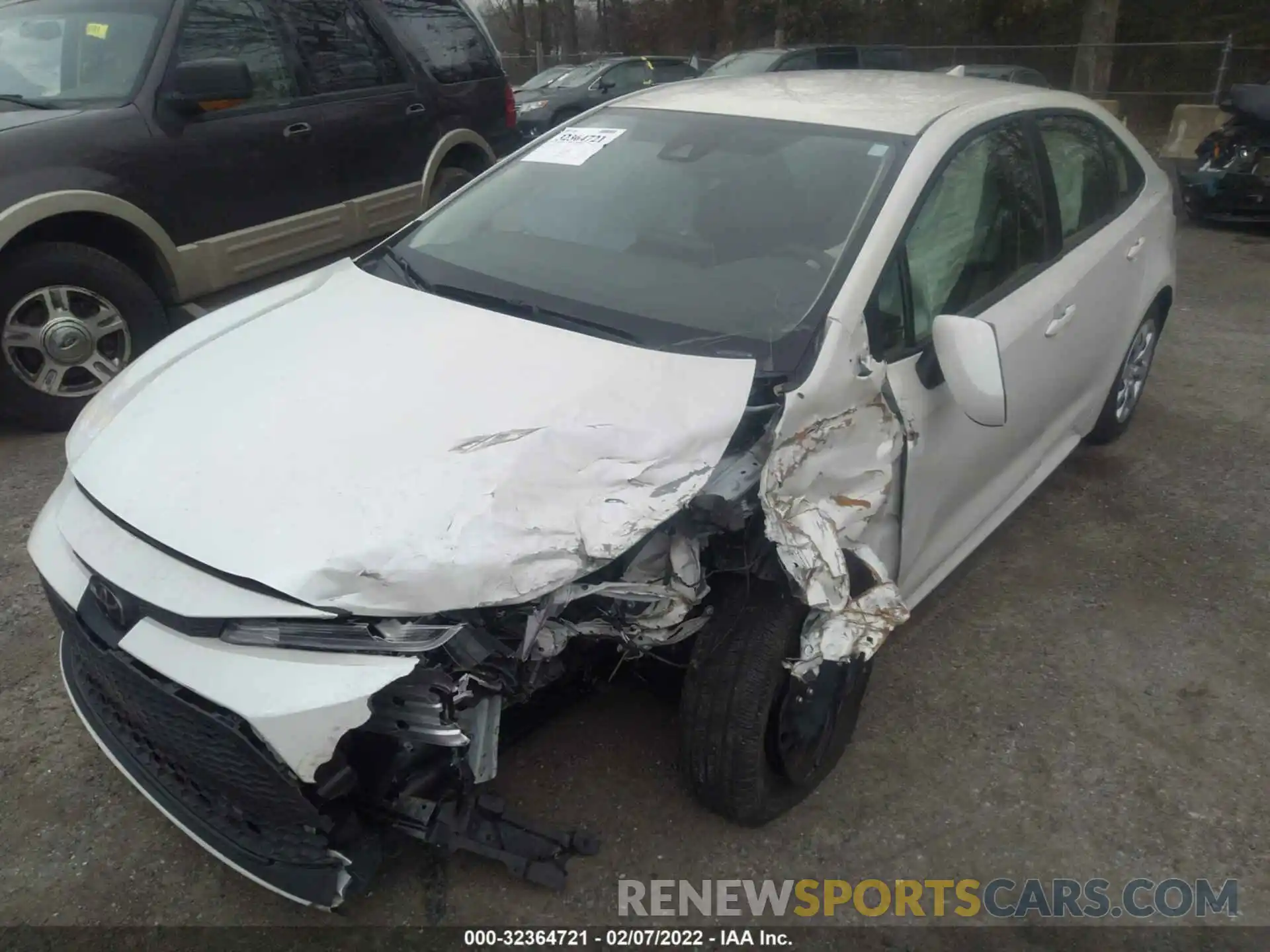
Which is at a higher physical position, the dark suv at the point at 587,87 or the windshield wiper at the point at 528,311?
the windshield wiper at the point at 528,311

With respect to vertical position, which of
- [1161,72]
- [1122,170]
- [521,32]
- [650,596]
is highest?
[1122,170]

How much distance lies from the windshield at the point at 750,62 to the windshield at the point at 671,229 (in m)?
9.40

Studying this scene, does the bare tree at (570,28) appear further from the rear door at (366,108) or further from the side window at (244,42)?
the side window at (244,42)

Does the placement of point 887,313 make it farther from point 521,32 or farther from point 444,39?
point 521,32

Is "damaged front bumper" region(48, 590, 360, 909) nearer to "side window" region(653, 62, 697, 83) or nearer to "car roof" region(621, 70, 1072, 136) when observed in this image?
"car roof" region(621, 70, 1072, 136)

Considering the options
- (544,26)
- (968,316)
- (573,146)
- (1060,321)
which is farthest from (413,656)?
(544,26)

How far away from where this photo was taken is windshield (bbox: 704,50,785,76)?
1182 centimetres

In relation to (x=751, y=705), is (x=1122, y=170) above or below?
above

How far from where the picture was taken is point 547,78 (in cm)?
1459

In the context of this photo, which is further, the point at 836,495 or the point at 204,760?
the point at 836,495

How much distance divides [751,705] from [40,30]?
4.97 metres

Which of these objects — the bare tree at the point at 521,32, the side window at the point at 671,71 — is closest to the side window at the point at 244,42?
the side window at the point at 671,71

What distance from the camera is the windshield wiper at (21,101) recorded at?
444cm

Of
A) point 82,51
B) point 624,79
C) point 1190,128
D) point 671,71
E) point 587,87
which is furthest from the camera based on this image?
point 671,71
